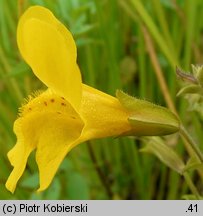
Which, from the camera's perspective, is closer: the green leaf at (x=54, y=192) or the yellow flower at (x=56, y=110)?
the yellow flower at (x=56, y=110)

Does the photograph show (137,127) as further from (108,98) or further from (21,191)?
(21,191)

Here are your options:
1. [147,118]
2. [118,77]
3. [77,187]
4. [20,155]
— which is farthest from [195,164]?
[118,77]

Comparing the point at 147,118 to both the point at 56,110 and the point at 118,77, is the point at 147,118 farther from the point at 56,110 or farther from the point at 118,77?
the point at 118,77

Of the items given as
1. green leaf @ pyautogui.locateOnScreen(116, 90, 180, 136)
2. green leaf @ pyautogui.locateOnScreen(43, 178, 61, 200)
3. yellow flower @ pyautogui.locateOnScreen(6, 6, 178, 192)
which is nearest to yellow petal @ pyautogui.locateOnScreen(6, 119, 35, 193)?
yellow flower @ pyautogui.locateOnScreen(6, 6, 178, 192)

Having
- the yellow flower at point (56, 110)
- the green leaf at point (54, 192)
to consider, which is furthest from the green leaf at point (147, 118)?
the green leaf at point (54, 192)

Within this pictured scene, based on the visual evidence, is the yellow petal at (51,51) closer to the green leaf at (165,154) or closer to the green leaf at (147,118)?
the green leaf at (147,118)
